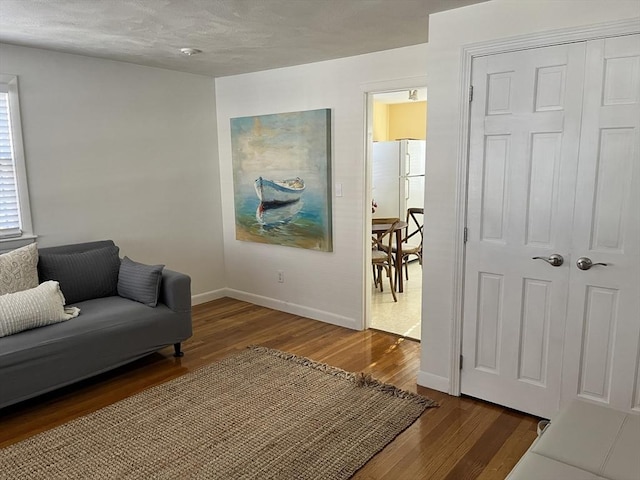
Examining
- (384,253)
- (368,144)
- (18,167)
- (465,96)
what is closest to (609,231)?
(465,96)

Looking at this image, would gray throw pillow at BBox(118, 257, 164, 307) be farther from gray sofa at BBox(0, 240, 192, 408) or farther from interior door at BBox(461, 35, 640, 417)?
interior door at BBox(461, 35, 640, 417)

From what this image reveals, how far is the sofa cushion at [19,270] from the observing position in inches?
126

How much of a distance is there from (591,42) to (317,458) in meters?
2.48

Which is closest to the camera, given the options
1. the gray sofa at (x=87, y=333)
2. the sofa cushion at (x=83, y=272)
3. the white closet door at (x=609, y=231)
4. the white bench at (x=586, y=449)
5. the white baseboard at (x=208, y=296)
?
the white bench at (x=586, y=449)

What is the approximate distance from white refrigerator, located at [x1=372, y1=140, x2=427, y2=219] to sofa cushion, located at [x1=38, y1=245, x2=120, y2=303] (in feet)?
13.3

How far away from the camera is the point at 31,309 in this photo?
2.97 m

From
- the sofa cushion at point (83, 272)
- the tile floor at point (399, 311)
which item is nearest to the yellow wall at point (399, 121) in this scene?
the tile floor at point (399, 311)

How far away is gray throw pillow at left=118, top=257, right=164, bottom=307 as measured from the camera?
3.57m

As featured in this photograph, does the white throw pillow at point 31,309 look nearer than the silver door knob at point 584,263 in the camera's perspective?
No

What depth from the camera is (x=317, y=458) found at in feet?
7.88

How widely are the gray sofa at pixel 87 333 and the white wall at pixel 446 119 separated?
73.2 inches

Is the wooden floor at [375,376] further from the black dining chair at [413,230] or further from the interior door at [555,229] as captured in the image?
the black dining chair at [413,230]

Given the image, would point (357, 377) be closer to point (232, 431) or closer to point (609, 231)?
point (232, 431)

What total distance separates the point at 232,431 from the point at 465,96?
2.33 meters
